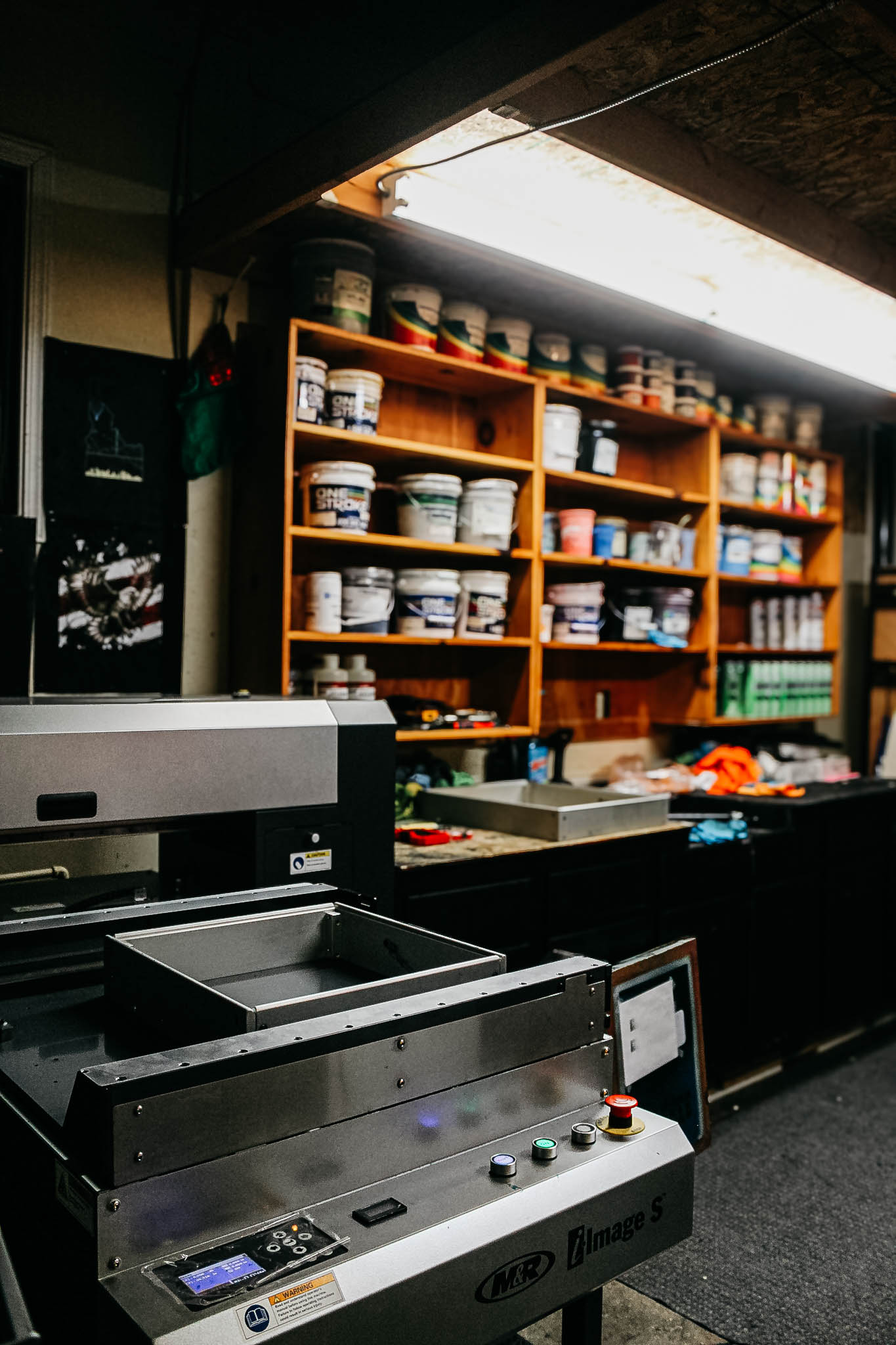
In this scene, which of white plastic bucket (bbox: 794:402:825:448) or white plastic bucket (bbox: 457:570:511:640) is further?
white plastic bucket (bbox: 794:402:825:448)

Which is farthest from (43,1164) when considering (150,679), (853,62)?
(853,62)

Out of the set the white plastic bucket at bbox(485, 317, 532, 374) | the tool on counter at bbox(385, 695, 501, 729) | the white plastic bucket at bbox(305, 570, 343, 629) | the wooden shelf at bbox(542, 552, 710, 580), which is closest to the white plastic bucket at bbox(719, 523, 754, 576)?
the wooden shelf at bbox(542, 552, 710, 580)

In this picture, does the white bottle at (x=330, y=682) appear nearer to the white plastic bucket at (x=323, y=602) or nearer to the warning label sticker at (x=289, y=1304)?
the white plastic bucket at (x=323, y=602)

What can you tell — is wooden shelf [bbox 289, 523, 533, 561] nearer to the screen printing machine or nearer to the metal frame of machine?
the screen printing machine

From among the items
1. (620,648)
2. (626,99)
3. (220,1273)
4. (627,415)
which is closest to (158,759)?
(220,1273)

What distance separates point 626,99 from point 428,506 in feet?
4.66

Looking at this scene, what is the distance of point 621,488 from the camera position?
12.5ft

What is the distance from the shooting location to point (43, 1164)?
3.37 ft

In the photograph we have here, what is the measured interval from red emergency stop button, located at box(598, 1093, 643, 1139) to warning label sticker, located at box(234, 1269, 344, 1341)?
413 millimetres

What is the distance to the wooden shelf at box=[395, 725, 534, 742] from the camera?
3.11 m

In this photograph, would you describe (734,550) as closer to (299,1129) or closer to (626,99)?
(626,99)

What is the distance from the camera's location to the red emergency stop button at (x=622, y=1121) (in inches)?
48.2

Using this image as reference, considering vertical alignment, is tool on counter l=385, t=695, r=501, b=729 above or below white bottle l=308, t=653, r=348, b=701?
below

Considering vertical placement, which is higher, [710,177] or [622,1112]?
[710,177]
